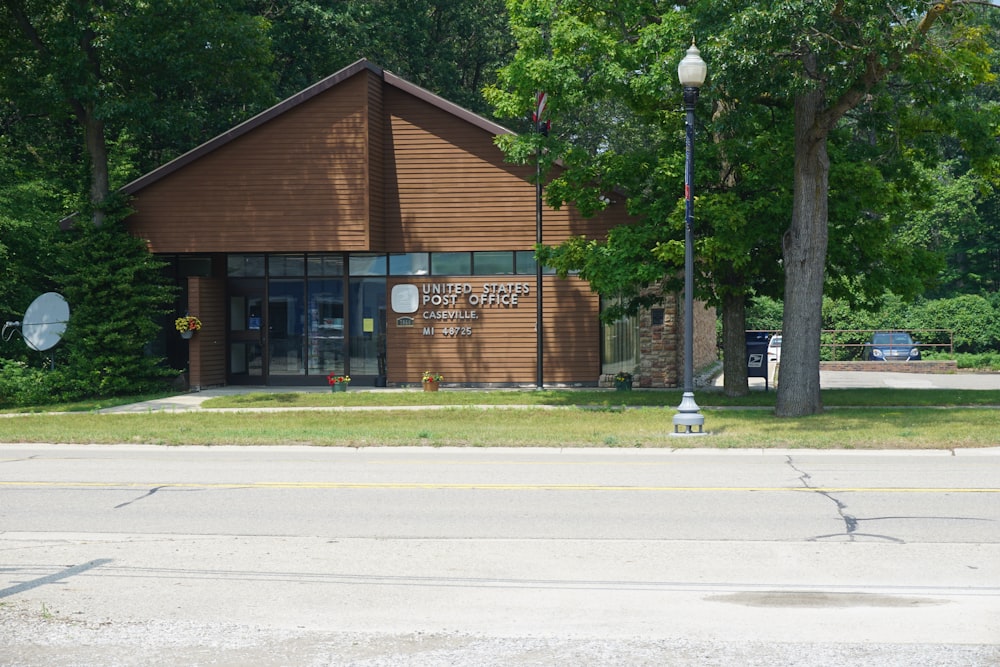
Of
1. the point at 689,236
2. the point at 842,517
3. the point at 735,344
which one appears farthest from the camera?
the point at 735,344

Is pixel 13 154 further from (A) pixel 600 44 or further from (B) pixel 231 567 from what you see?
(B) pixel 231 567

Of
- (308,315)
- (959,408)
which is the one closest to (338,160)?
(308,315)

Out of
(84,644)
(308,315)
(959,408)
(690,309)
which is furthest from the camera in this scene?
(308,315)

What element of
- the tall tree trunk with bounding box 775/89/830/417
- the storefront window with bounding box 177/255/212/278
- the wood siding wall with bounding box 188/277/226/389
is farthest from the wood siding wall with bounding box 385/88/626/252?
the tall tree trunk with bounding box 775/89/830/417

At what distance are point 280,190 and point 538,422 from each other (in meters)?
10.1

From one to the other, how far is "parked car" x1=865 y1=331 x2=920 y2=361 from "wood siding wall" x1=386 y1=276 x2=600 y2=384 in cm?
1732

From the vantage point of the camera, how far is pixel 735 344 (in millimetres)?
22469

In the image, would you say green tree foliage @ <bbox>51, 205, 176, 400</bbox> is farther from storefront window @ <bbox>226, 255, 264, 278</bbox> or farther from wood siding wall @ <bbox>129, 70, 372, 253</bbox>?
storefront window @ <bbox>226, 255, 264, 278</bbox>

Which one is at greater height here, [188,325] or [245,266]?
[245,266]

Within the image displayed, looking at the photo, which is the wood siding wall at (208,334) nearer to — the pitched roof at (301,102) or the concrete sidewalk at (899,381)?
the pitched roof at (301,102)

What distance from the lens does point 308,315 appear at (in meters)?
26.7

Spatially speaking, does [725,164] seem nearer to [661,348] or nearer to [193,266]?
[661,348]

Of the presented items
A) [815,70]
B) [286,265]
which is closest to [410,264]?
[286,265]

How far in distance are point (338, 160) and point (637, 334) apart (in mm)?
8167
